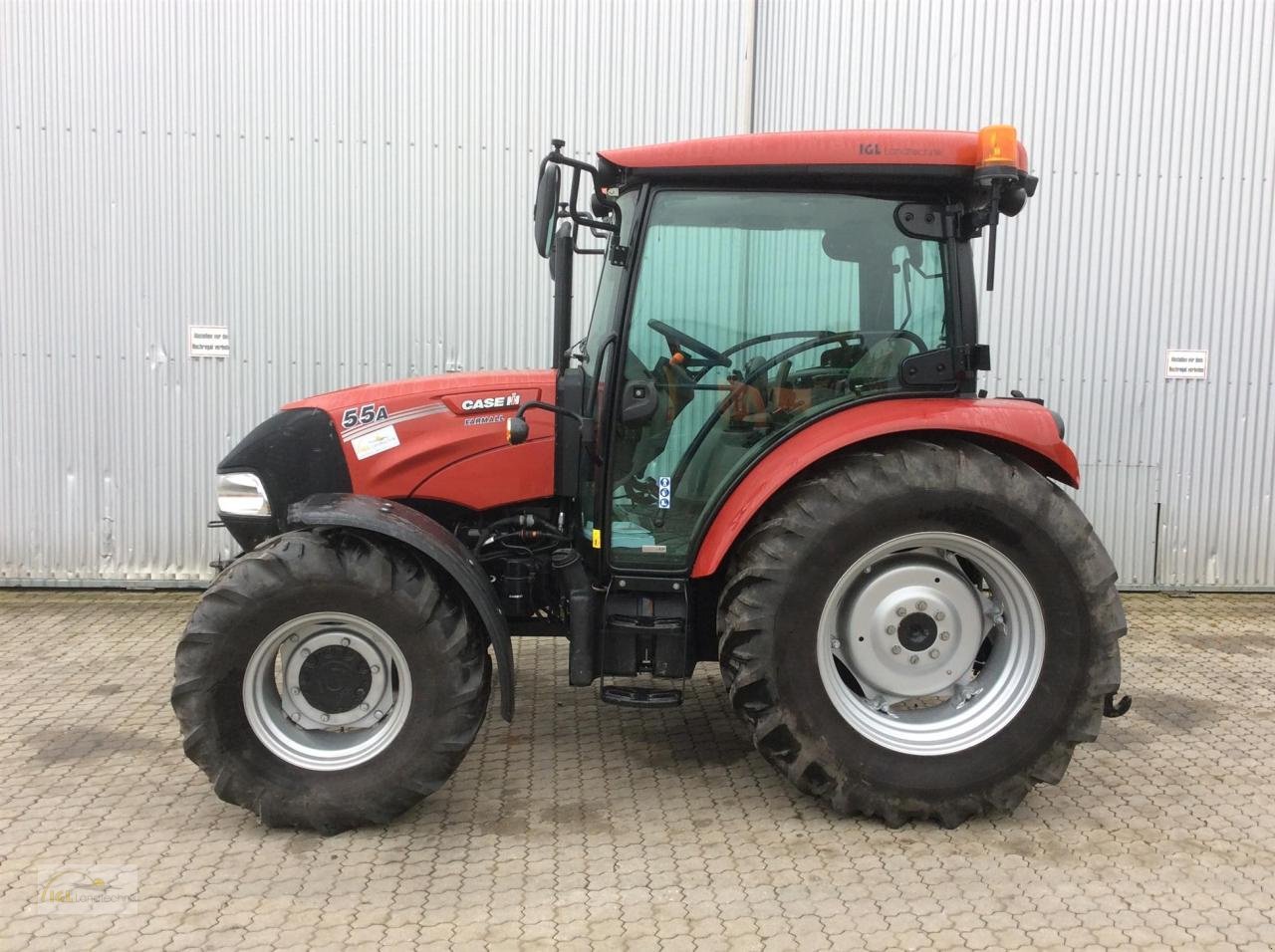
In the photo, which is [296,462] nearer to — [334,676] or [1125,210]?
[334,676]

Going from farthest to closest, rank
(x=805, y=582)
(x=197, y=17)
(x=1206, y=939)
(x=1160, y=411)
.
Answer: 1. (x=1160, y=411)
2. (x=197, y=17)
3. (x=805, y=582)
4. (x=1206, y=939)

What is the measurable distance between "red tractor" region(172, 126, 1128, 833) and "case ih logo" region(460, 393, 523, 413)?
95 millimetres

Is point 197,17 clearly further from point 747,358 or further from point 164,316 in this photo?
point 747,358

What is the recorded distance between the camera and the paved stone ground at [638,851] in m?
2.30

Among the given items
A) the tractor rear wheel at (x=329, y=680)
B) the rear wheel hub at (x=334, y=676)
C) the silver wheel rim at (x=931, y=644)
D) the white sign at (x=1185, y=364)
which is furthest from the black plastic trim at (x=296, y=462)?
the white sign at (x=1185, y=364)

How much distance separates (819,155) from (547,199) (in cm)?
84

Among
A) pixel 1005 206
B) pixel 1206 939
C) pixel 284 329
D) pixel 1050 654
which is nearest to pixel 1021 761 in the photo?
pixel 1050 654

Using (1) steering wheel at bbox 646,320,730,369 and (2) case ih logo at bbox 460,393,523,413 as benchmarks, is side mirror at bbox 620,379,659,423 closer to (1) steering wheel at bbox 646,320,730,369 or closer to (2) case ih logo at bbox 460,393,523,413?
(1) steering wheel at bbox 646,320,730,369

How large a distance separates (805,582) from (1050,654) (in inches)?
32.7

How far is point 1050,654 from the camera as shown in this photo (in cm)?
279

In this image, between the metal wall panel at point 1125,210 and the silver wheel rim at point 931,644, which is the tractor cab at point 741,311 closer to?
the silver wheel rim at point 931,644

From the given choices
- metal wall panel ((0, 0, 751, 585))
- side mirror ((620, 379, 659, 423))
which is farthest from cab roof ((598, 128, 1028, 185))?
metal wall panel ((0, 0, 751, 585))

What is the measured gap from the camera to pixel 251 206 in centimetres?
554

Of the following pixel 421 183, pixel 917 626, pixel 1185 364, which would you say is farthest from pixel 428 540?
pixel 1185 364
